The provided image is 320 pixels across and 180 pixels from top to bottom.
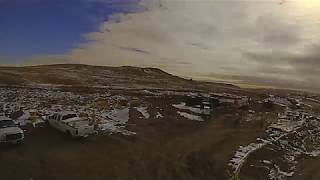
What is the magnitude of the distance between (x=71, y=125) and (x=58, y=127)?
63.8 inches

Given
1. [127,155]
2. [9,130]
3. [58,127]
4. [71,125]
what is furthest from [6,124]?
[127,155]

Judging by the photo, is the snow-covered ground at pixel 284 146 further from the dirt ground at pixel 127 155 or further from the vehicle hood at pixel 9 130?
the vehicle hood at pixel 9 130

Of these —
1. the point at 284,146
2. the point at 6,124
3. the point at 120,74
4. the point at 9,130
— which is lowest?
the point at 284,146

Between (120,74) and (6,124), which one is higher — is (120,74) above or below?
above

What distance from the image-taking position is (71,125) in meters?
23.6

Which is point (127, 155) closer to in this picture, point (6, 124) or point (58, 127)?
point (58, 127)

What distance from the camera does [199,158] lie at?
2223 cm

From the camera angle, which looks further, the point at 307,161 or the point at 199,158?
the point at 307,161

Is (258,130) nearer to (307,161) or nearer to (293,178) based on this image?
(307,161)

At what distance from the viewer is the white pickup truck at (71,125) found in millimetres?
23250

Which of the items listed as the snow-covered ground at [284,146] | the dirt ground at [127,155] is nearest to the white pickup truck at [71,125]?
the dirt ground at [127,155]

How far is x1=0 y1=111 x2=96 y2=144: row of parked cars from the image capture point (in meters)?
21.5

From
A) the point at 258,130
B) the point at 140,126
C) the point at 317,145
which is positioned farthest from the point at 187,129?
the point at 317,145

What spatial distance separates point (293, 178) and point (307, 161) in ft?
12.4
